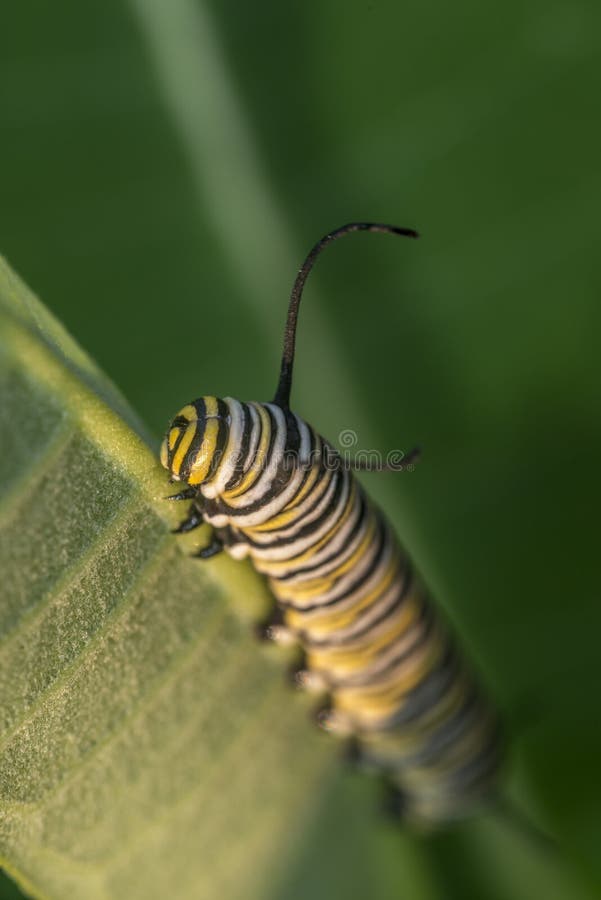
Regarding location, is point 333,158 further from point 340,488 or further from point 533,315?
point 340,488

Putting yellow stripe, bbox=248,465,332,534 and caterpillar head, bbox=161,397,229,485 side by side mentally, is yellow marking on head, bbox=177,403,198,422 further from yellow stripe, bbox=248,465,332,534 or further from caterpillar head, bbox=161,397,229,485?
yellow stripe, bbox=248,465,332,534

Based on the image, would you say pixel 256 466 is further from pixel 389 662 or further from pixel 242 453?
pixel 389 662

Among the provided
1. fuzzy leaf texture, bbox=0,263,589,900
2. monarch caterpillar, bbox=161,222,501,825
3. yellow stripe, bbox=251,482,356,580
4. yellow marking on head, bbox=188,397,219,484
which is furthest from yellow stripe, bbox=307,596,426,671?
yellow marking on head, bbox=188,397,219,484

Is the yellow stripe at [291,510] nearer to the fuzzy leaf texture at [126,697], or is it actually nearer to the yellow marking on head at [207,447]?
the fuzzy leaf texture at [126,697]

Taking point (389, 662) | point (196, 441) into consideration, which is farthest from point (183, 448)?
point (389, 662)

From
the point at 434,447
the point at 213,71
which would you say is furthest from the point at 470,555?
the point at 213,71

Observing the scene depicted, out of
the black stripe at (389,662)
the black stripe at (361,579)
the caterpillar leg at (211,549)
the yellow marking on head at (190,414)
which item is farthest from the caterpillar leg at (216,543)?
the black stripe at (389,662)

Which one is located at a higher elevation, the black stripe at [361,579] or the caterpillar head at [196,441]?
the caterpillar head at [196,441]
